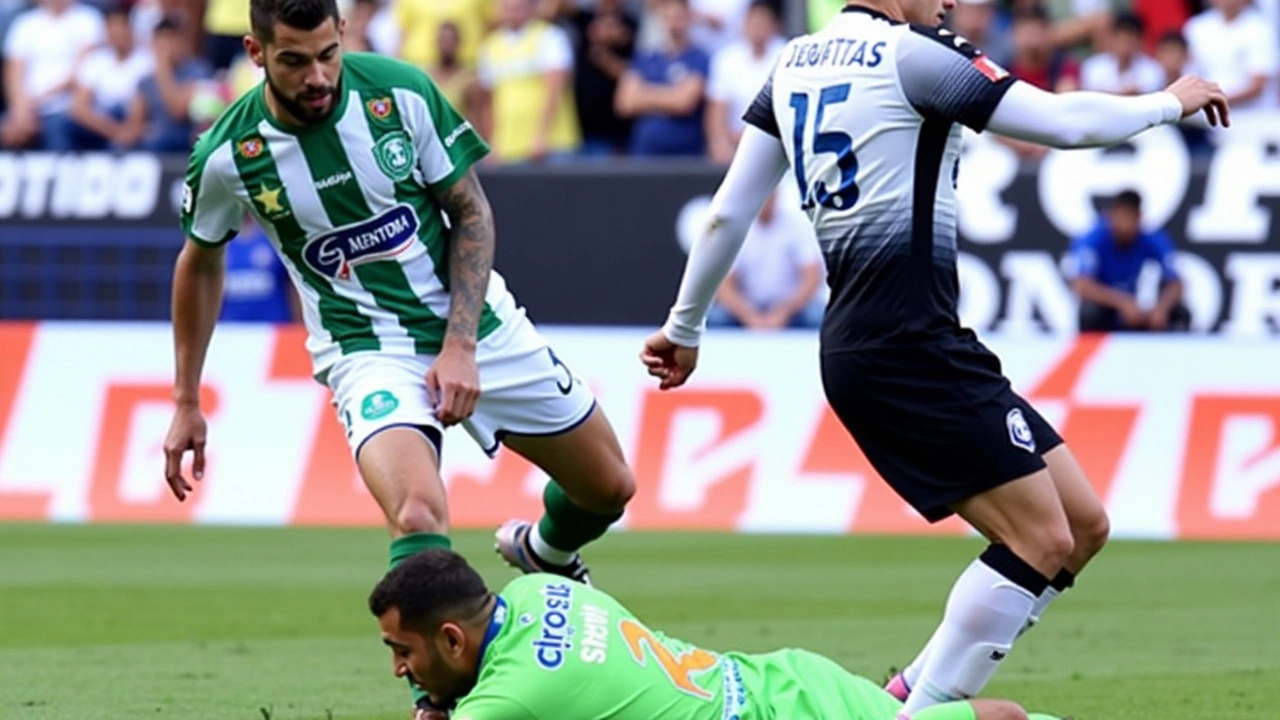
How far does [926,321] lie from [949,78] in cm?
71

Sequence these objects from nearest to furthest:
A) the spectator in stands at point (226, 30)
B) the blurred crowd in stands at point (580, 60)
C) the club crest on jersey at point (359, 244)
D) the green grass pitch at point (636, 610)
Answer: the club crest on jersey at point (359, 244) < the green grass pitch at point (636, 610) < the blurred crowd in stands at point (580, 60) < the spectator in stands at point (226, 30)

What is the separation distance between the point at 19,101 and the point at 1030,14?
29.3 ft

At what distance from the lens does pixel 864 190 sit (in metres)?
7.17

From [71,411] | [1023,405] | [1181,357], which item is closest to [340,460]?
[71,411]

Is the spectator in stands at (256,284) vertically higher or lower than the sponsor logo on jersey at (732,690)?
lower

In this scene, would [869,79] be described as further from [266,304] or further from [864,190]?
[266,304]

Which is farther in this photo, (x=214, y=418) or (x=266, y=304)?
(x=266, y=304)

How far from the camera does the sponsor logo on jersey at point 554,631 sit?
6.17 meters

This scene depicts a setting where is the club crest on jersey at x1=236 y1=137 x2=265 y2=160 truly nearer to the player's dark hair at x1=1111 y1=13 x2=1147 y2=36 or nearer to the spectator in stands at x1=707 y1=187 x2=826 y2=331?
the spectator in stands at x1=707 y1=187 x2=826 y2=331

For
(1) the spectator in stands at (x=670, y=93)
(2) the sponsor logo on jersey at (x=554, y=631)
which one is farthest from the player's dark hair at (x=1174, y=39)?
(2) the sponsor logo on jersey at (x=554, y=631)

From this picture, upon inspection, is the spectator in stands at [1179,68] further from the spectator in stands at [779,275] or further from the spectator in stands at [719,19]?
the spectator in stands at [719,19]

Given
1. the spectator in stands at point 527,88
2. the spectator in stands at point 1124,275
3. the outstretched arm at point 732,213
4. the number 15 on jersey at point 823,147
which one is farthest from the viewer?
the spectator in stands at point 527,88

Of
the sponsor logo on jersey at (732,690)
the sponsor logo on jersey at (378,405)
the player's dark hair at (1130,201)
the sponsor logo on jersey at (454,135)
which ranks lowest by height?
the player's dark hair at (1130,201)

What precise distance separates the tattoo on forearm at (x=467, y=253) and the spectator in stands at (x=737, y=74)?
10.8 metres
